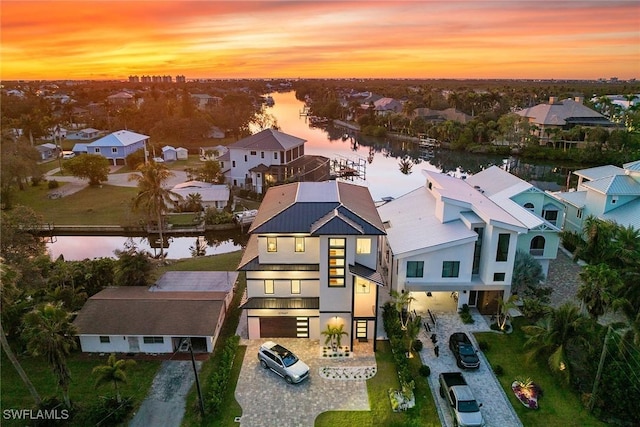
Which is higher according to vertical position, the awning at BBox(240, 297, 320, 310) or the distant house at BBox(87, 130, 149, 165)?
the distant house at BBox(87, 130, 149, 165)

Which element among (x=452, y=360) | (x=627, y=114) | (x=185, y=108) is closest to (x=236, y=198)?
(x=452, y=360)

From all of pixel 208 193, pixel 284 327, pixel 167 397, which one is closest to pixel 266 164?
pixel 208 193

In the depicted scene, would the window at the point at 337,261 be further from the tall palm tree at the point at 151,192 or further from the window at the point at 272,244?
the tall palm tree at the point at 151,192

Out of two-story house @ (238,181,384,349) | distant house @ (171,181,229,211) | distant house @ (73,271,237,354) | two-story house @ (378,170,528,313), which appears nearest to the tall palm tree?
distant house @ (171,181,229,211)

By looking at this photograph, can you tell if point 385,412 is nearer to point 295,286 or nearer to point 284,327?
point 284,327

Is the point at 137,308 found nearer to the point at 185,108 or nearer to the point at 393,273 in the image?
the point at 393,273

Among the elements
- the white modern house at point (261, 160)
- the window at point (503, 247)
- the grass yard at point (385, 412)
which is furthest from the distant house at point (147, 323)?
Answer: the white modern house at point (261, 160)

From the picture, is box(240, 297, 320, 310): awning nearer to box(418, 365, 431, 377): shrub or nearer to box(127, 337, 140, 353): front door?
box(127, 337, 140, 353): front door
